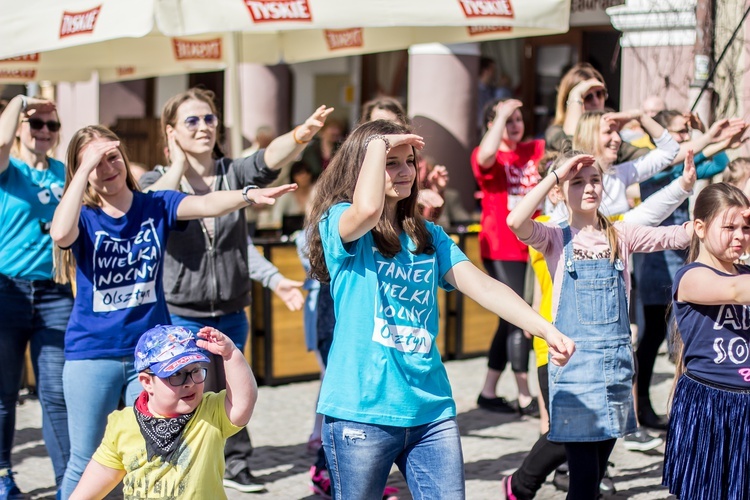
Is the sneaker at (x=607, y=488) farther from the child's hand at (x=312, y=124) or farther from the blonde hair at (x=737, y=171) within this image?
the child's hand at (x=312, y=124)

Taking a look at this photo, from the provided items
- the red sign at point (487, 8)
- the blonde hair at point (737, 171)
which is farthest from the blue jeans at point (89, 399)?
the blonde hair at point (737, 171)

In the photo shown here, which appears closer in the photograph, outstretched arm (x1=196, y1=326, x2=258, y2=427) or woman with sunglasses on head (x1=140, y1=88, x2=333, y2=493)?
outstretched arm (x1=196, y1=326, x2=258, y2=427)

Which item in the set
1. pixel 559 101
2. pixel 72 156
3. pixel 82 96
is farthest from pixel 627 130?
pixel 82 96

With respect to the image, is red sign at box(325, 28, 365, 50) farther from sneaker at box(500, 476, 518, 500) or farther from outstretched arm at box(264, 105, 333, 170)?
sneaker at box(500, 476, 518, 500)

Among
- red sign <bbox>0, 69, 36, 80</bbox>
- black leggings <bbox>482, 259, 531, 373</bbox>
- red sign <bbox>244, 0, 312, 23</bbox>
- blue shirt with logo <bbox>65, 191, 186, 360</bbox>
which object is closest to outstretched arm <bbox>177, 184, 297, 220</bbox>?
blue shirt with logo <bbox>65, 191, 186, 360</bbox>

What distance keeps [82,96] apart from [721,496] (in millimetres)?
13228

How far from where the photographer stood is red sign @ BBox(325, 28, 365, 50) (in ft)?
29.8

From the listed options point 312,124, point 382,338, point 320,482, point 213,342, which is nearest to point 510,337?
point 320,482

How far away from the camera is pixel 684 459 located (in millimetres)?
4277

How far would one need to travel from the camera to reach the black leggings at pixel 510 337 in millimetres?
6945

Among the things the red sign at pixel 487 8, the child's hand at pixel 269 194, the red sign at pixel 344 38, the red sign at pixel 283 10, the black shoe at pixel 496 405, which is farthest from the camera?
the red sign at pixel 344 38

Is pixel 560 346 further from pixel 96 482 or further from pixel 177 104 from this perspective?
pixel 177 104

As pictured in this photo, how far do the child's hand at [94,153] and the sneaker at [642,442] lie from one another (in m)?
3.49

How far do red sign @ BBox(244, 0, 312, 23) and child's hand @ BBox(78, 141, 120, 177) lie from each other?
2057 millimetres
